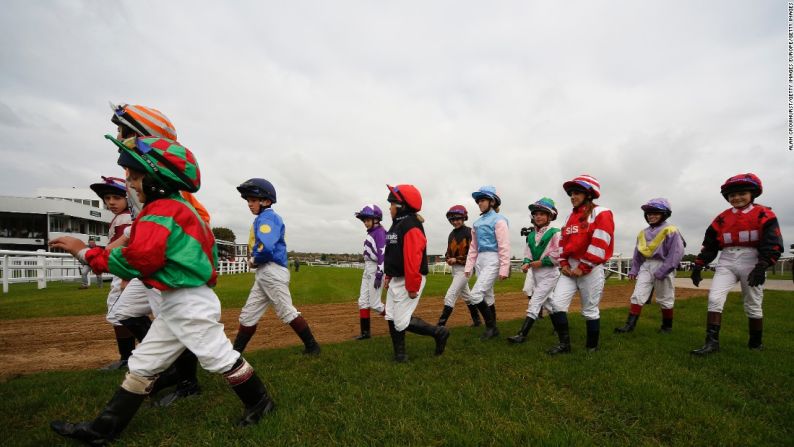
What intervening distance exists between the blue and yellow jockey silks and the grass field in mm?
1194

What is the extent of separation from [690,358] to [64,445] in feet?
19.1

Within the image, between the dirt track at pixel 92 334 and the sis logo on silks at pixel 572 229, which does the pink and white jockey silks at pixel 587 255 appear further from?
the dirt track at pixel 92 334

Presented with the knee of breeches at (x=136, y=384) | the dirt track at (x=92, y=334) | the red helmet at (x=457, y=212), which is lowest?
the dirt track at (x=92, y=334)

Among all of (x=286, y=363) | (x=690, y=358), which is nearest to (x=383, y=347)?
(x=286, y=363)

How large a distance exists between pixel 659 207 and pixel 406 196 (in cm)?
455

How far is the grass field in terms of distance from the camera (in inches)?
101

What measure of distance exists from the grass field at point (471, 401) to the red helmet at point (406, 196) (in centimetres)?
181

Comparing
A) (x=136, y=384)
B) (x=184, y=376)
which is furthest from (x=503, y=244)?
(x=136, y=384)

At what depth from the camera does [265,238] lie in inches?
171

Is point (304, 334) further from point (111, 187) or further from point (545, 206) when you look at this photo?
point (545, 206)

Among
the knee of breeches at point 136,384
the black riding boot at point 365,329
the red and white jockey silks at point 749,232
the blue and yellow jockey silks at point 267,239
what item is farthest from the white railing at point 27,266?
the red and white jockey silks at point 749,232

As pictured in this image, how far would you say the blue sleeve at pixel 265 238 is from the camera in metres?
4.36

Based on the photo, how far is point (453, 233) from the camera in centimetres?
646

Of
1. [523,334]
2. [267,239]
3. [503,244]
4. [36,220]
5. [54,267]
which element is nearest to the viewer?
[267,239]
